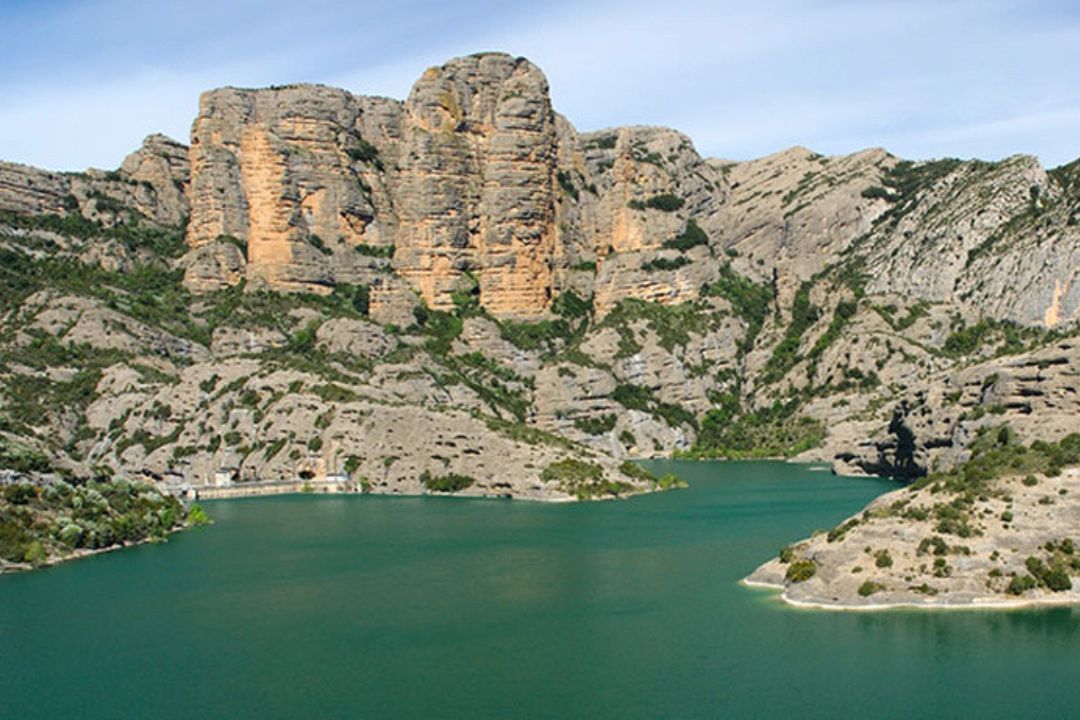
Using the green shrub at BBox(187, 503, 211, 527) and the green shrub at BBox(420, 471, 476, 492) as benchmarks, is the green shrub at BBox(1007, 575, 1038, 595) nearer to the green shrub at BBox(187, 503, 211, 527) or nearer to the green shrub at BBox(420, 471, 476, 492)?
the green shrub at BBox(187, 503, 211, 527)

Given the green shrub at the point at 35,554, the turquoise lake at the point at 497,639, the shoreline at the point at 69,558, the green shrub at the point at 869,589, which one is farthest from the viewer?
the green shrub at the point at 35,554

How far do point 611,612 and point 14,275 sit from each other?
463 ft

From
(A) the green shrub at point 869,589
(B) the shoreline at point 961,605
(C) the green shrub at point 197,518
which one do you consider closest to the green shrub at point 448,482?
(C) the green shrub at point 197,518

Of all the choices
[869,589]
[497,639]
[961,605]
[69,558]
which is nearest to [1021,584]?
[961,605]

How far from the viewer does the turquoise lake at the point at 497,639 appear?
55344mm

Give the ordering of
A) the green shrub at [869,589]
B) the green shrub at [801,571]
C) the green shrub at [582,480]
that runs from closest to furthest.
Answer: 1. the green shrub at [869,589]
2. the green shrub at [801,571]
3. the green shrub at [582,480]

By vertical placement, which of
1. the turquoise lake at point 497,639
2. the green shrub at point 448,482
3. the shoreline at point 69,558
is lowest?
the turquoise lake at point 497,639

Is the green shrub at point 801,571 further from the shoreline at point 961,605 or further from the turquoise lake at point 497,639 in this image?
the shoreline at point 961,605

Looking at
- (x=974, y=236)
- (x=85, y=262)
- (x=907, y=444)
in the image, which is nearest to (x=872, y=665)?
(x=907, y=444)

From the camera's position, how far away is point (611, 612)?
2876 inches

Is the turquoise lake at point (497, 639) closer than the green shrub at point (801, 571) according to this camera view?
Yes

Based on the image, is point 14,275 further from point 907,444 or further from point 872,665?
point 872,665

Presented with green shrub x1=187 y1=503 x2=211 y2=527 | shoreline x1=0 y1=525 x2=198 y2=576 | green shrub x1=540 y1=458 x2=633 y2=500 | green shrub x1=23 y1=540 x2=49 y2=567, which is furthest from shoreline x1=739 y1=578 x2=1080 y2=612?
green shrub x1=187 y1=503 x2=211 y2=527

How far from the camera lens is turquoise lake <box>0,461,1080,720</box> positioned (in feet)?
182
